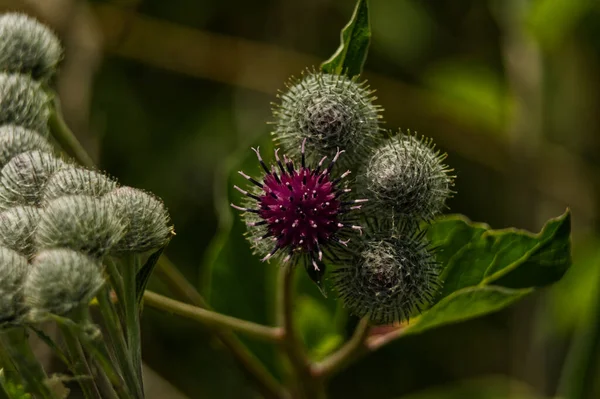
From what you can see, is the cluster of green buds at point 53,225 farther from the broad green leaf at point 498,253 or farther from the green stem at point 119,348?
the broad green leaf at point 498,253

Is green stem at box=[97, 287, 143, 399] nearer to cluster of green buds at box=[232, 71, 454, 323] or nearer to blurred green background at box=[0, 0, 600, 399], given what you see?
cluster of green buds at box=[232, 71, 454, 323]

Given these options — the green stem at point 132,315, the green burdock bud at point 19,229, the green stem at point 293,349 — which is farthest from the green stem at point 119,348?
the green stem at point 293,349

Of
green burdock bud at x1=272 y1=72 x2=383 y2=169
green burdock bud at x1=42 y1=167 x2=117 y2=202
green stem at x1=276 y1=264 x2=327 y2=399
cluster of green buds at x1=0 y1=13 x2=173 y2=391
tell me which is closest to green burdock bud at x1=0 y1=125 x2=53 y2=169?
cluster of green buds at x1=0 y1=13 x2=173 y2=391

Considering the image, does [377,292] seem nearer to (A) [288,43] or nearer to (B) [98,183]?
(B) [98,183]

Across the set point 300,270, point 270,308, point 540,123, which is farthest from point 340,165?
point 540,123

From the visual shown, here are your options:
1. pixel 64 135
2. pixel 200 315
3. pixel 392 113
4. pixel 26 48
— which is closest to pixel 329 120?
pixel 200 315

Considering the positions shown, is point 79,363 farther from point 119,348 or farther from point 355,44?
point 355,44
